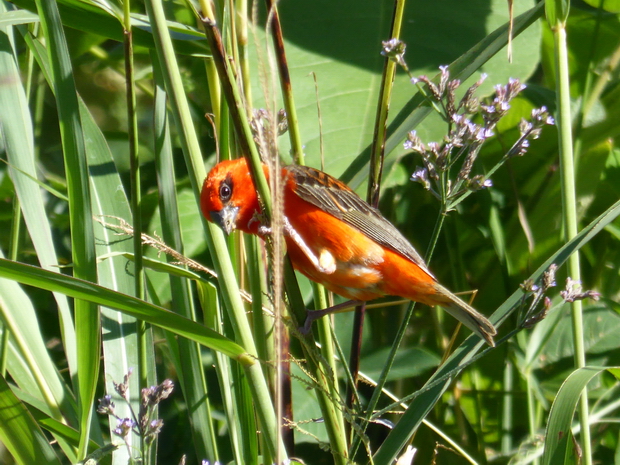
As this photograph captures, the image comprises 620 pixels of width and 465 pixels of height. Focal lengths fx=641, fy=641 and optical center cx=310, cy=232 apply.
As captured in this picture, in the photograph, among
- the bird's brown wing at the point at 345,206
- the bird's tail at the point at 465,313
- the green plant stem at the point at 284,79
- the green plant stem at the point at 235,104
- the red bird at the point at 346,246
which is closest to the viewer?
the green plant stem at the point at 235,104

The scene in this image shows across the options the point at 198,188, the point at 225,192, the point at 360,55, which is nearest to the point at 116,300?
the point at 198,188

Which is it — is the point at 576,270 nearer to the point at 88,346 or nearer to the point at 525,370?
the point at 525,370

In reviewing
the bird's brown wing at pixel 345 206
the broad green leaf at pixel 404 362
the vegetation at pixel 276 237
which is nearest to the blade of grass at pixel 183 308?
the vegetation at pixel 276 237

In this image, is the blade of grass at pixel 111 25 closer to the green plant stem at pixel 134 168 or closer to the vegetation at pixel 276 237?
the vegetation at pixel 276 237

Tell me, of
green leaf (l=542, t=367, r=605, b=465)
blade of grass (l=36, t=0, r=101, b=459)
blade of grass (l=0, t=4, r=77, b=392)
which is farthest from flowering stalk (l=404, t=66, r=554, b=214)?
blade of grass (l=0, t=4, r=77, b=392)

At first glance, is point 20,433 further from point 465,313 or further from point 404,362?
point 404,362

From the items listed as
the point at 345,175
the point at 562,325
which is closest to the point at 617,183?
the point at 562,325

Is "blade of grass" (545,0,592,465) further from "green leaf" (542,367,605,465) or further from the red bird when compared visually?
the red bird
